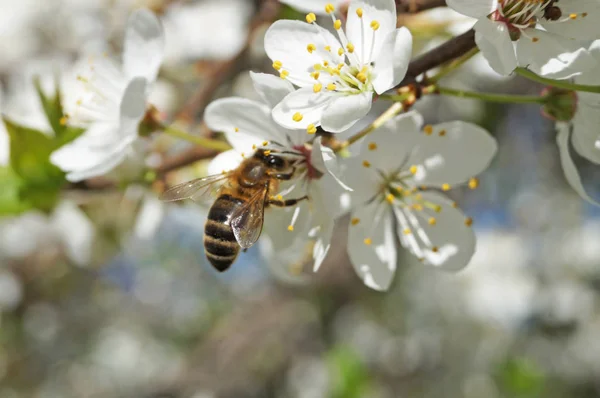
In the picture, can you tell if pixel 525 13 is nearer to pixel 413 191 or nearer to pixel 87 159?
pixel 413 191

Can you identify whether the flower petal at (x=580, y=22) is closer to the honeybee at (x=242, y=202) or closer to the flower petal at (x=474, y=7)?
the flower petal at (x=474, y=7)

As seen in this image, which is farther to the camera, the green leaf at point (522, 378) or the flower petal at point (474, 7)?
→ the green leaf at point (522, 378)

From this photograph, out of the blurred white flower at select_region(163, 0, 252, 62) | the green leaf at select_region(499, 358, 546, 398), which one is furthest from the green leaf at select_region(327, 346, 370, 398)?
the blurred white flower at select_region(163, 0, 252, 62)

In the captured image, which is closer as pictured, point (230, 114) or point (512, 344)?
point (230, 114)

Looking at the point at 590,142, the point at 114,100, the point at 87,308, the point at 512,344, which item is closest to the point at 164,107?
the point at 114,100

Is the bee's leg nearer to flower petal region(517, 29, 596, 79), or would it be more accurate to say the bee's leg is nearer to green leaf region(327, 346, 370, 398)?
flower petal region(517, 29, 596, 79)

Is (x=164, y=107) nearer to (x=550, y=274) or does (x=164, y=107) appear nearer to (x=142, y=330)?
(x=550, y=274)

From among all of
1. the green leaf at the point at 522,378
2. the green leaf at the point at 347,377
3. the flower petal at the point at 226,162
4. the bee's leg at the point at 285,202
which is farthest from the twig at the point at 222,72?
the green leaf at the point at 522,378
